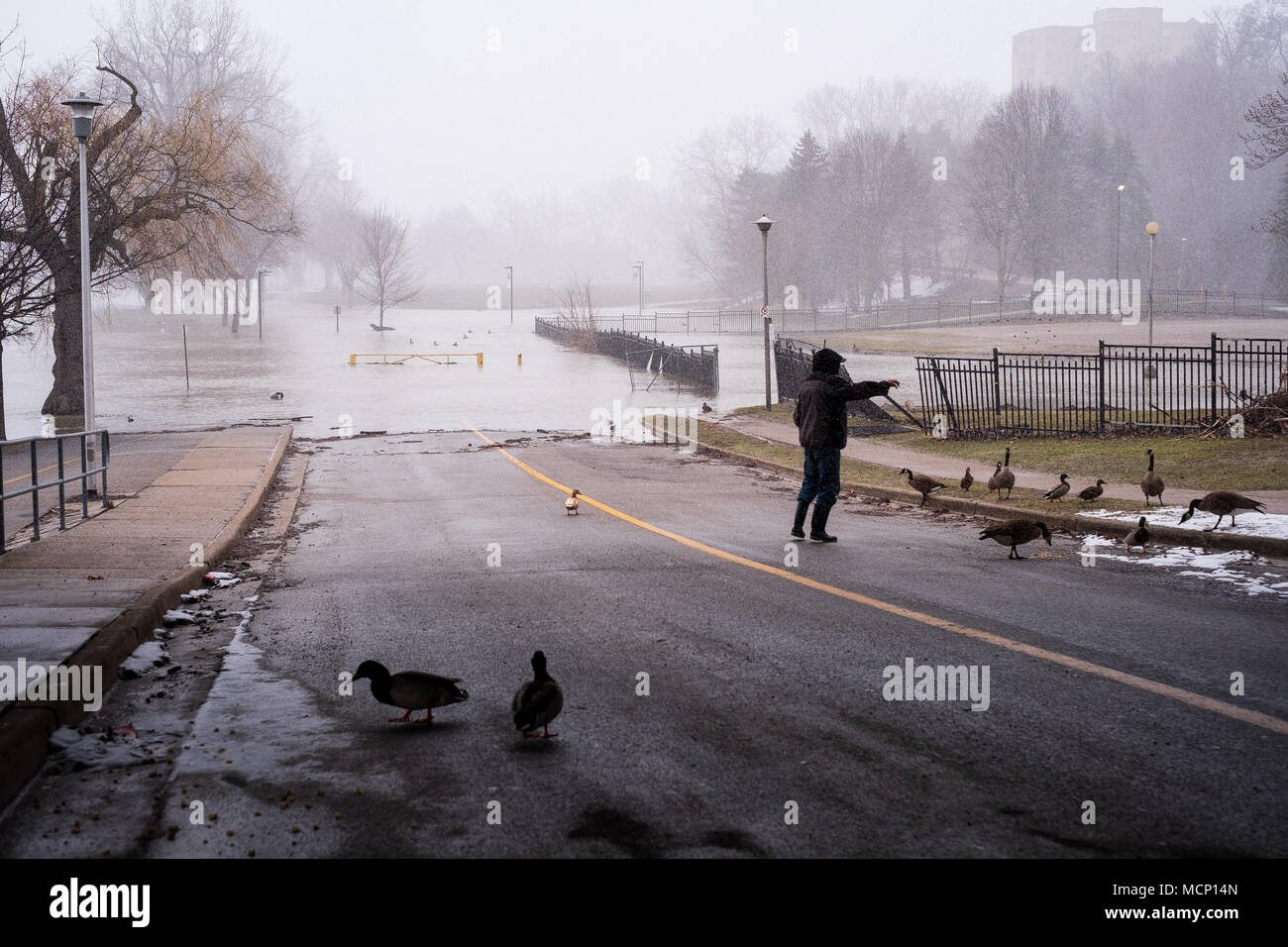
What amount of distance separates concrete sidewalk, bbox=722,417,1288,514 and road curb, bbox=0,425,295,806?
10.7m

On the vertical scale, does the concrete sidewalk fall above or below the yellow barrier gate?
below

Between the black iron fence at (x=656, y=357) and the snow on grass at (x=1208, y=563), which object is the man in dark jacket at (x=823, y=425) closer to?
the snow on grass at (x=1208, y=563)

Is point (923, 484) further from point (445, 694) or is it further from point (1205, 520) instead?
point (445, 694)

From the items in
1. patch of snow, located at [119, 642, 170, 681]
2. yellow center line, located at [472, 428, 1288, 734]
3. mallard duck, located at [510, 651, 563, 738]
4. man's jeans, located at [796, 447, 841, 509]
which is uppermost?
man's jeans, located at [796, 447, 841, 509]

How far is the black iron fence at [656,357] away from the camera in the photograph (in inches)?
1698

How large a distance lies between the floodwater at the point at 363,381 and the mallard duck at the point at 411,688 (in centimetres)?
2402

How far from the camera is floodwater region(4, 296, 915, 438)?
33.8 m

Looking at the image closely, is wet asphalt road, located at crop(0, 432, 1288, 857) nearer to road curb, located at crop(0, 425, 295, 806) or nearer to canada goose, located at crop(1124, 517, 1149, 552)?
road curb, located at crop(0, 425, 295, 806)

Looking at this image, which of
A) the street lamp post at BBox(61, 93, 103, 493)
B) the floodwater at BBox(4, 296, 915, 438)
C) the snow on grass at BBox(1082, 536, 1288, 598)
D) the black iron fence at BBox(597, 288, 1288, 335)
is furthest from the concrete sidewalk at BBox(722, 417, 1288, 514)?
the black iron fence at BBox(597, 288, 1288, 335)

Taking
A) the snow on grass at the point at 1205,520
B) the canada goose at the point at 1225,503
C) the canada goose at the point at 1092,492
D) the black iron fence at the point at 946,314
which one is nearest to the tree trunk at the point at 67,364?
the canada goose at the point at 1092,492

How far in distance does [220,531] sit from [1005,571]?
857 centimetres

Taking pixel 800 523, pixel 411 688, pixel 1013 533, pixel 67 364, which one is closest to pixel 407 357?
pixel 67 364
